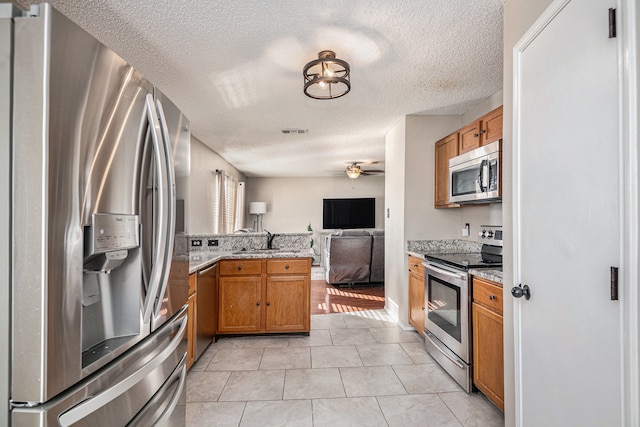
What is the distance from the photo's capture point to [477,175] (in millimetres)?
2664

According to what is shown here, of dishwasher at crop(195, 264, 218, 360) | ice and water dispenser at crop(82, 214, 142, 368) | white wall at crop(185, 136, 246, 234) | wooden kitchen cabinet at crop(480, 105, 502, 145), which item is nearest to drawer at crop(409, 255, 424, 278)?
wooden kitchen cabinet at crop(480, 105, 502, 145)

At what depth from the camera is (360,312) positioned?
434 centimetres

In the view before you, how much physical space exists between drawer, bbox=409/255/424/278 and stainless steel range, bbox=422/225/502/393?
17cm

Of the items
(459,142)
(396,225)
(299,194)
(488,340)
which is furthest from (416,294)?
(299,194)

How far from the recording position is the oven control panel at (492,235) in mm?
2585

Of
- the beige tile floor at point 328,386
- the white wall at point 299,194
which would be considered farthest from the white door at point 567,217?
the white wall at point 299,194

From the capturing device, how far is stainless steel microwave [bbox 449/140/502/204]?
2.45 meters

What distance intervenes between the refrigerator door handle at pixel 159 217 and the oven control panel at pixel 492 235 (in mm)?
2440

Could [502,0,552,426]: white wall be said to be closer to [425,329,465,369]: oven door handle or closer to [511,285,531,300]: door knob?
[511,285,531,300]: door knob

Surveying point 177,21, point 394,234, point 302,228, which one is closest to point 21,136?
point 177,21

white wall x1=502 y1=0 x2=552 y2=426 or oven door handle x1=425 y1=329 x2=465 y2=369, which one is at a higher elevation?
white wall x1=502 y1=0 x2=552 y2=426

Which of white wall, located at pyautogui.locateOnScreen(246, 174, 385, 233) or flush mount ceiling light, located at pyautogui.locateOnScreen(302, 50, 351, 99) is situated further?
white wall, located at pyautogui.locateOnScreen(246, 174, 385, 233)

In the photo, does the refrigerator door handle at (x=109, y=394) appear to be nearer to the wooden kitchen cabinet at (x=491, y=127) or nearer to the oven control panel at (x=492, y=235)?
the oven control panel at (x=492, y=235)

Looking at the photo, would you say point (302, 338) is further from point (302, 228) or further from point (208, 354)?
point (302, 228)
